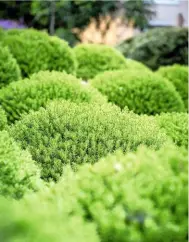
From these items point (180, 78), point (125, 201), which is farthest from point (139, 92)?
point (125, 201)

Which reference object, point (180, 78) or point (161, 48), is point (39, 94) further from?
point (161, 48)

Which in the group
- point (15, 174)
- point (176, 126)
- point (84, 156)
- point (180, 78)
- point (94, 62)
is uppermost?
point (15, 174)

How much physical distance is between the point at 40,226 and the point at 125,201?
31cm

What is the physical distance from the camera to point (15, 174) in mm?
2207

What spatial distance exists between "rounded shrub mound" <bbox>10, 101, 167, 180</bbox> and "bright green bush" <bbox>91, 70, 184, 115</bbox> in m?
2.04

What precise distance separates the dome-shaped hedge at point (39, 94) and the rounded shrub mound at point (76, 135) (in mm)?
849

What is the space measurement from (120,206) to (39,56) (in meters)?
4.05

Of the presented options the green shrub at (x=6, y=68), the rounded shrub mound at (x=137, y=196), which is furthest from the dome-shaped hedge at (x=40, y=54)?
the rounded shrub mound at (x=137, y=196)

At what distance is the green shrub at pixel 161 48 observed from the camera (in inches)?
393

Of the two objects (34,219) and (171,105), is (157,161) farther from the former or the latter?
(171,105)

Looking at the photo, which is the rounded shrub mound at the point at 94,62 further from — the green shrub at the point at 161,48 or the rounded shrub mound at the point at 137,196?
the rounded shrub mound at the point at 137,196

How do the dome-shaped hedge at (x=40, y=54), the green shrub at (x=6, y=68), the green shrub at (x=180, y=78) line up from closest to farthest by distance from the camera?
the green shrub at (x=6, y=68), the dome-shaped hedge at (x=40, y=54), the green shrub at (x=180, y=78)

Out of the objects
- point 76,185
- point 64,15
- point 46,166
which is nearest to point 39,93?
point 46,166

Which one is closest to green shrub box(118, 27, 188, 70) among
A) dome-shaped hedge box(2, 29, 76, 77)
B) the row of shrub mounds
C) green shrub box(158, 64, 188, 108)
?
green shrub box(158, 64, 188, 108)
